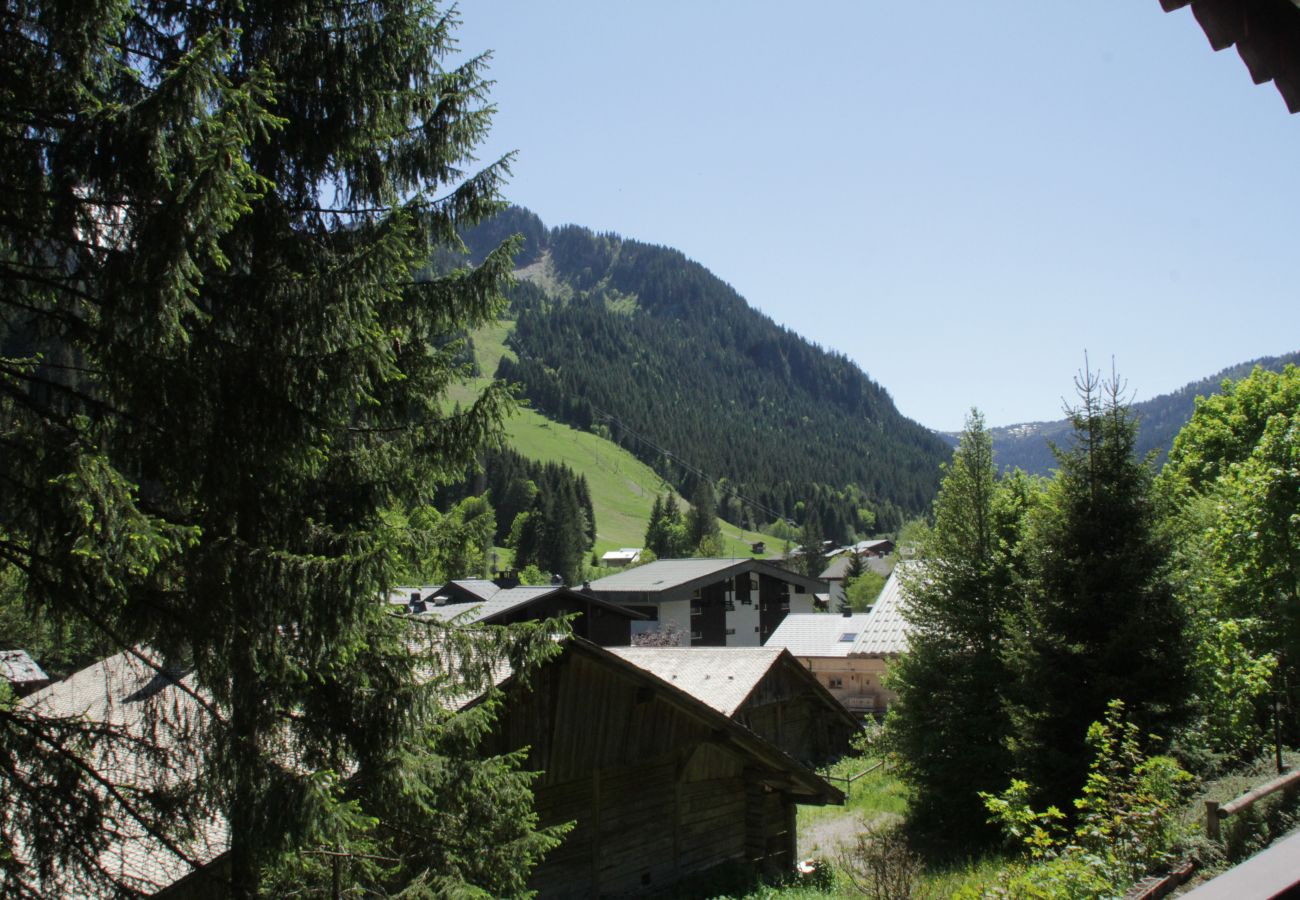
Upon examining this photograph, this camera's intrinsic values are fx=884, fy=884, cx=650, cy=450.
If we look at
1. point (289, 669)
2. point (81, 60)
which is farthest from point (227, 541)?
point (81, 60)

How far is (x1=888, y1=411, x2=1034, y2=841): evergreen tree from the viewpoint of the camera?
73.6ft

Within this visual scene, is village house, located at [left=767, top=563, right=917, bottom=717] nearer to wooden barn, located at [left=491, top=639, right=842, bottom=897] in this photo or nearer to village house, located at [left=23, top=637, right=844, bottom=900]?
village house, located at [left=23, top=637, right=844, bottom=900]

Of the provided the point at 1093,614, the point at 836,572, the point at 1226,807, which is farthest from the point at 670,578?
the point at 836,572

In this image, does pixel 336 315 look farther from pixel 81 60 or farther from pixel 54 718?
pixel 54 718

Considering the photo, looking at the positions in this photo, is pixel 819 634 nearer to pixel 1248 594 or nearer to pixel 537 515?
pixel 1248 594

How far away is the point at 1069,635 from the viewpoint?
56.4 feet

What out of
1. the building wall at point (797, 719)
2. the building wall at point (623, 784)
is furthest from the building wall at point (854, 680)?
the building wall at point (623, 784)

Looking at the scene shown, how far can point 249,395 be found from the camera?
664 cm

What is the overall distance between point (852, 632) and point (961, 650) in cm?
2475

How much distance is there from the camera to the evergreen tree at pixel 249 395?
561cm

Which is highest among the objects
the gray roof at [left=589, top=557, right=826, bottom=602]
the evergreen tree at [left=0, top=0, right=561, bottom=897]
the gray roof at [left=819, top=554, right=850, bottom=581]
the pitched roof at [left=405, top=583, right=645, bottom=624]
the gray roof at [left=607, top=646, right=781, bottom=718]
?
the evergreen tree at [left=0, top=0, right=561, bottom=897]

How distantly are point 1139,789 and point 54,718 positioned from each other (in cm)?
1077

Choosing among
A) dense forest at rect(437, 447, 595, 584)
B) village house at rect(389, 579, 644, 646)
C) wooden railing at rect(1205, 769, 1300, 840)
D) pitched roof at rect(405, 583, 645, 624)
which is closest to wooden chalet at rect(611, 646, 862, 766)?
pitched roof at rect(405, 583, 645, 624)

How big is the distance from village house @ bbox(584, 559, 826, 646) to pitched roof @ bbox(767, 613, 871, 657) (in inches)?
400
